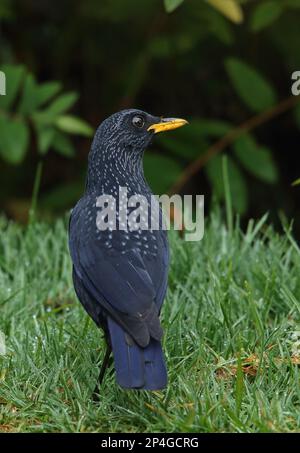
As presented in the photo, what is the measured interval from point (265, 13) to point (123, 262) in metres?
2.45

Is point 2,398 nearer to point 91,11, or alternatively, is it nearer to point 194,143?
point 194,143

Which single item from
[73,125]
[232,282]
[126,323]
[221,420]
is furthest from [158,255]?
[73,125]

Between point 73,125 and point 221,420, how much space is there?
2488mm

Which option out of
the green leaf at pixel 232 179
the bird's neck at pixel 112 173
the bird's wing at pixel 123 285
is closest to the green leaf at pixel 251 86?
the green leaf at pixel 232 179

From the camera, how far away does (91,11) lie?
18.2 ft

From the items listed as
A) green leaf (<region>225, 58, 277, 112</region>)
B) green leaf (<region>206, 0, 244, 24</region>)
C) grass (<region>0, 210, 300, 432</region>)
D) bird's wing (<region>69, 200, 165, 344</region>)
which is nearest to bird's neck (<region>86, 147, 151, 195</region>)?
bird's wing (<region>69, 200, 165, 344</region>)

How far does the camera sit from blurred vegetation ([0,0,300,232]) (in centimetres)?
518

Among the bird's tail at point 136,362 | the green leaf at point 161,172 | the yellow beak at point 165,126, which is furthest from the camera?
the green leaf at point 161,172

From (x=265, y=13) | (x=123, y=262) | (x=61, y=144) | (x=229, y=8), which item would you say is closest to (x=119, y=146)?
(x=123, y=262)

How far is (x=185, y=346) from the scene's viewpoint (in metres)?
3.33

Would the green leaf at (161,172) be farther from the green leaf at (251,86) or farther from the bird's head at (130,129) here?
the bird's head at (130,129)

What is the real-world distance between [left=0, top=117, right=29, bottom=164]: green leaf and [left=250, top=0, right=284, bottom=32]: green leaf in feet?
4.29

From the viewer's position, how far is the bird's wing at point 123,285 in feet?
9.35

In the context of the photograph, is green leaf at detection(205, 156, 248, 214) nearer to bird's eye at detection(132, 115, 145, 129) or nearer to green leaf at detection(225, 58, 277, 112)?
green leaf at detection(225, 58, 277, 112)
